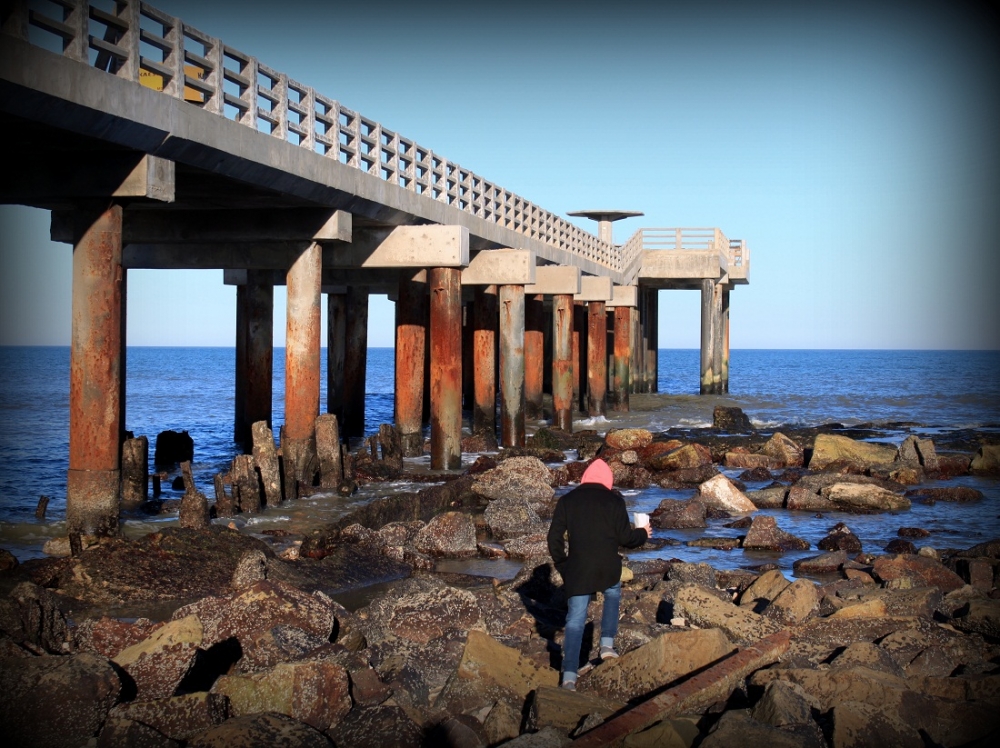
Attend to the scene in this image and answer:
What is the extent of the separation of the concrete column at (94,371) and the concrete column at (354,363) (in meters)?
16.0

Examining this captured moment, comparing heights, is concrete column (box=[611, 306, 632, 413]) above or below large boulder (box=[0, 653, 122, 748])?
above

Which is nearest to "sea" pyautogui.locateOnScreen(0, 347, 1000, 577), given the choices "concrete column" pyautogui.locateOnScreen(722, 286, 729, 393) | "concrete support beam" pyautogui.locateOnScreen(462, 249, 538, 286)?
"concrete column" pyautogui.locateOnScreen(722, 286, 729, 393)

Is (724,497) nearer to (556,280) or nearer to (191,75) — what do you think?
(191,75)

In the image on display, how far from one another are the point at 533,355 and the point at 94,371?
2071cm

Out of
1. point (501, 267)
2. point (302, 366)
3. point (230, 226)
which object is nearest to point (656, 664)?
point (302, 366)

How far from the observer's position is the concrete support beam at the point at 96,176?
42.2 ft

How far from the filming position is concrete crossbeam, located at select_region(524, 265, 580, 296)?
30078 millimetres

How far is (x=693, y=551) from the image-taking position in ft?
46.6

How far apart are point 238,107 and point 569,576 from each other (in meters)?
8.98

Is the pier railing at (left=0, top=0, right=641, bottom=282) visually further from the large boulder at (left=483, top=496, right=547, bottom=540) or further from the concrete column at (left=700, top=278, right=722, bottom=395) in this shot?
the concrete column at (left=700, top=278, right=722, bottom=395)

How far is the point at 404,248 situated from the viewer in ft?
68.0

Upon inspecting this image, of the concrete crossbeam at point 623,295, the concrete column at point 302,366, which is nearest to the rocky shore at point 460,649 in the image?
the concrete column at point 302,366

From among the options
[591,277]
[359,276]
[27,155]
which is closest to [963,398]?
[591,277]

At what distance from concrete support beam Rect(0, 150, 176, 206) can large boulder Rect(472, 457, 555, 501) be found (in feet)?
23.8
